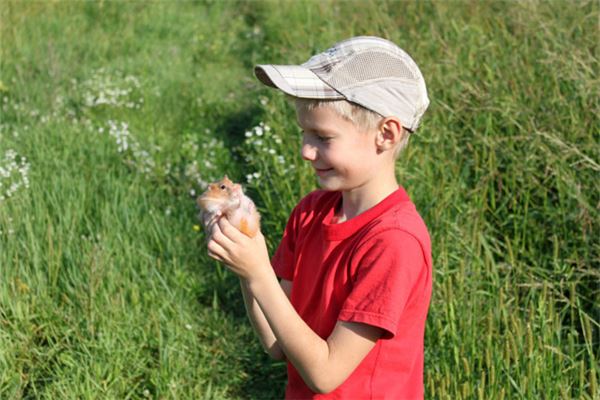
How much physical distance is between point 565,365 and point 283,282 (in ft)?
3.60

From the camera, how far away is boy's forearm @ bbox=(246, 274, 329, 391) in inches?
65.9

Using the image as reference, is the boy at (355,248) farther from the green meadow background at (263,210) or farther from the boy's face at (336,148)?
the green meadow background at (263,210)

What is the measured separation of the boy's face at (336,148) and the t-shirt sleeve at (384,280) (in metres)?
0.16

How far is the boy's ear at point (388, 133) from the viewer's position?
178 centimetres

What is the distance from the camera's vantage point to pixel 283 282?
2.09 meters

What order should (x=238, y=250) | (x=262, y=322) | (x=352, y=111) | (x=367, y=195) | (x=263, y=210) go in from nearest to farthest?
(x=238, y=250), (x=352, y=111), (x=367, y=195), (x=262, y=322), (x=263, y=210)

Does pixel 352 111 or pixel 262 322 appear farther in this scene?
pixel 262 322

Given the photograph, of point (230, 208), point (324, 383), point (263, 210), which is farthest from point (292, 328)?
point (263, 210)

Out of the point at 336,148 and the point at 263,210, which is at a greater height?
the point at 336,148

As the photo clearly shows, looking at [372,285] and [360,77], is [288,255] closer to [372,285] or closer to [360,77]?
[372,285]

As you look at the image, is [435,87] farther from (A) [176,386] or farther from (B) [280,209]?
(A) [176,386]

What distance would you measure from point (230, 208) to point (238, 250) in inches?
3.6

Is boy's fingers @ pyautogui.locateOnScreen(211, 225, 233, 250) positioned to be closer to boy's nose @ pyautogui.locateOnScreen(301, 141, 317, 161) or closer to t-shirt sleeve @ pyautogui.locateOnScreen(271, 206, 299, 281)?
boy's nose @ pyautogui.locateOnScreen(301, 141, 317, 161)

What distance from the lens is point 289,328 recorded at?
167cm
